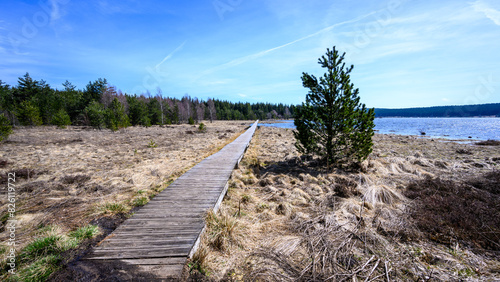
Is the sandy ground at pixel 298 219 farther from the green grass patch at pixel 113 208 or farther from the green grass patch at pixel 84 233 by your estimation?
the green grass patch at pixel 84 233

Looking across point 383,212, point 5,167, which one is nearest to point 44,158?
point 5,167

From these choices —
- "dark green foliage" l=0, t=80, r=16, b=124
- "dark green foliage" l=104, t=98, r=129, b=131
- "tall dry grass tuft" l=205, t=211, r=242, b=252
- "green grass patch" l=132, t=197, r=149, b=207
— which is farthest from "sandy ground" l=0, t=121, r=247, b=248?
"dark green foliage" l=0, t=80, r=16, b=124

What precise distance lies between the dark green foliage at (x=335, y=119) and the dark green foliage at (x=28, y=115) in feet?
134

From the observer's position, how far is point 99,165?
371 inches

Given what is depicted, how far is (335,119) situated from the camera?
7688 mm

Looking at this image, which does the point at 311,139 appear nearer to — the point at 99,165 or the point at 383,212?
the point at 383,212

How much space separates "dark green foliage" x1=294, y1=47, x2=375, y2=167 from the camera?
24.4 ft

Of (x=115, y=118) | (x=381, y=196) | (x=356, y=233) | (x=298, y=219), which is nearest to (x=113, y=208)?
(x=298, y=219)

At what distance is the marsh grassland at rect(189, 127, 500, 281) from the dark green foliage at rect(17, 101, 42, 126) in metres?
39.9

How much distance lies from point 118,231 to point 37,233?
1.80 m

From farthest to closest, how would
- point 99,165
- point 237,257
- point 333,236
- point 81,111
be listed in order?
point 81,111 → point 99,165 → point 333,236 → point 237,257

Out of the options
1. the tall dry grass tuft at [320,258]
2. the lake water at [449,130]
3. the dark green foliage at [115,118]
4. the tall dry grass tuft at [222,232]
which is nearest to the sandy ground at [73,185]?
the tall dry grass tuft at [222,232]

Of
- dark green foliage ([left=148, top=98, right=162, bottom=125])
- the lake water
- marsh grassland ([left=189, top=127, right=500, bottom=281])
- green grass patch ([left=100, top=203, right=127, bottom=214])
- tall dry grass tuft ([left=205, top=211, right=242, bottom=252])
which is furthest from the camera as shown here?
dark green foliage ([left=148, top=98, right=162, bottom=125])

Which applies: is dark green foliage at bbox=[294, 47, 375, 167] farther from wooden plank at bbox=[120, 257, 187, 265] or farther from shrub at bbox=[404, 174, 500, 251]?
wooden plank at bbox=[120, 257, 187, 265]
